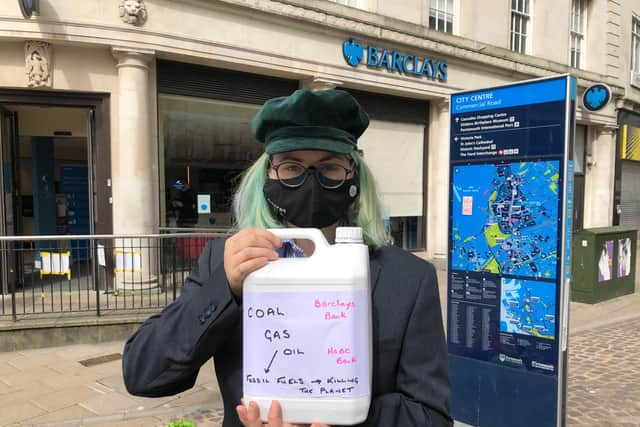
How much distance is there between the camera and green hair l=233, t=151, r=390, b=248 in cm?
145

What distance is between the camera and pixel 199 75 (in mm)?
8641

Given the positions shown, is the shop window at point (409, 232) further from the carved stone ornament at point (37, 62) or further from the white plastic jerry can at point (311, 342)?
the white plastic jerry can at point (311, 342)

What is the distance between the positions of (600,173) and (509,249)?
15.7 m

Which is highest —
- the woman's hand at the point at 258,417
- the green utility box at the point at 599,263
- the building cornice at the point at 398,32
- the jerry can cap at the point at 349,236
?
the building cornice at the point at 398,32

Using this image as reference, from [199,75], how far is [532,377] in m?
7.35

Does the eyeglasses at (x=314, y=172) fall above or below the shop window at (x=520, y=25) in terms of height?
below

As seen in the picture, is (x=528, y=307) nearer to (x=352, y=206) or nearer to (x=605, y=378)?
(x=605, y=378)

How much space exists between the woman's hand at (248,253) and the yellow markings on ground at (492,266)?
3.12m

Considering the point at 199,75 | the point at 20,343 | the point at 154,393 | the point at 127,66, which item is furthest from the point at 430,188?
the point at 154,393

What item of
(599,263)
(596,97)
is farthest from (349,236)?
(596,97)

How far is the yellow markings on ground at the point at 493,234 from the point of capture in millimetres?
3790

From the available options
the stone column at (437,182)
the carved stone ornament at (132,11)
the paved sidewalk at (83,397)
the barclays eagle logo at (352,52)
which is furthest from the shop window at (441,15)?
the paved sidewalk at (83,397)

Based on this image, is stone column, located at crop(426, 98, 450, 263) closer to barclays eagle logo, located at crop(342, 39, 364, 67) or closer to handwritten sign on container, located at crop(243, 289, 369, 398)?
barclays eagle logo, located at crop(342, 39, 364, 67)

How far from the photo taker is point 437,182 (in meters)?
12.1
